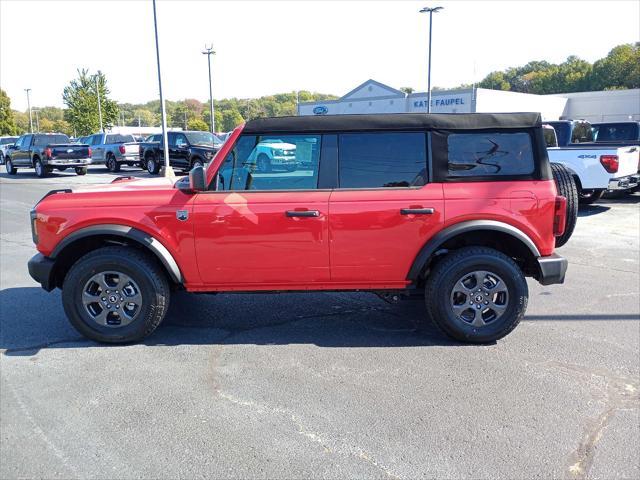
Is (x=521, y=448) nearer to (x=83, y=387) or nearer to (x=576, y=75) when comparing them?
(x=83, y=387)

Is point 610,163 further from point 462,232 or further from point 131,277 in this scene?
point 131,277

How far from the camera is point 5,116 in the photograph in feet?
218

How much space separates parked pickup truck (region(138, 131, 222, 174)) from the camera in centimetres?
2041

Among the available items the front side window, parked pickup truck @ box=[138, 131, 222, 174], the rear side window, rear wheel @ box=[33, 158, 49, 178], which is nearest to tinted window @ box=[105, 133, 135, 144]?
parked pickup truck @ box=[138, 131, 222, 174]

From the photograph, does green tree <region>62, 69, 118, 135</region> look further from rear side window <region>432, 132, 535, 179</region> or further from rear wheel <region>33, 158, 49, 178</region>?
rear side window <region>432, 132, 535, 179</region>

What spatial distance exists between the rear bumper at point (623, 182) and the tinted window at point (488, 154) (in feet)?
25.2

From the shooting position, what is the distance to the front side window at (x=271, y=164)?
4.34 m

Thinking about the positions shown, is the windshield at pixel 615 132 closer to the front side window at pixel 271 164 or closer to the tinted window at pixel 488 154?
the tinted window at pixel 488 154

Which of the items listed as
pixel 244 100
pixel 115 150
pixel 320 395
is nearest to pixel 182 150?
pixel 115 150

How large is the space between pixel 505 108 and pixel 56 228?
128ft

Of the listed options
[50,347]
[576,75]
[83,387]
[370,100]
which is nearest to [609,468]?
[83,387]

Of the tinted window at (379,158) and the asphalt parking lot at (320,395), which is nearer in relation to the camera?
the asphalt parking lot at (320,395)

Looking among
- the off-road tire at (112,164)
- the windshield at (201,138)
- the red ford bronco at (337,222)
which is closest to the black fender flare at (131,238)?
the red ford bronco at (337,222)

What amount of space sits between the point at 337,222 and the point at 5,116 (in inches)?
2974
